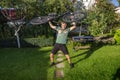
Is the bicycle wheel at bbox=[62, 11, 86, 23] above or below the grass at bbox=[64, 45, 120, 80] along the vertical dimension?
above

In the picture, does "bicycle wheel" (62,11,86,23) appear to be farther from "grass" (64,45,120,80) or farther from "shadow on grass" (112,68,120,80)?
"shadow on grass" (112,68,120,80)

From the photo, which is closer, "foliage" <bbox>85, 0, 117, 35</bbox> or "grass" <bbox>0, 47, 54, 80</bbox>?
"grass" <bbox>0, 47, 54, 80</bbox>

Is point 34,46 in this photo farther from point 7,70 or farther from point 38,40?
point 7,70

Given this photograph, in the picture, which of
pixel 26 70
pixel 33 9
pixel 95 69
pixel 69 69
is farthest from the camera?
pixel 33 9

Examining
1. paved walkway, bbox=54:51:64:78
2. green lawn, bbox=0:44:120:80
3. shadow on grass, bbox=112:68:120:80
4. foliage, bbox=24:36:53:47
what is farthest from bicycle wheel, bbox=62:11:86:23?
foliage, bbox=24:36:53:47

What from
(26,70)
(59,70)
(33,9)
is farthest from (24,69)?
(33,9)

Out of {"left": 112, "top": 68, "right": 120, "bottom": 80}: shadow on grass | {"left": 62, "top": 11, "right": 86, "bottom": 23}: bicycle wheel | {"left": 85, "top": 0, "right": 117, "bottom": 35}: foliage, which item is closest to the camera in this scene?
{"left": 112, "top": 68, "right": 120, "bottom": 80}: shadow on grass

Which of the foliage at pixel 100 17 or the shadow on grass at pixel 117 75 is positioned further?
the foliage at pixel 100 17

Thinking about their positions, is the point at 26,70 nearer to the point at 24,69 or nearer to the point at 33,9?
the point at 24,69

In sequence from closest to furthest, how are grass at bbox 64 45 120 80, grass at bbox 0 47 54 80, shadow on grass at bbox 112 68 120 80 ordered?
1. shadow on grass at bbox 112 68 120 80
2. grass at bbox 64 45 120 80
3. grass at bbox 0 47 54 80

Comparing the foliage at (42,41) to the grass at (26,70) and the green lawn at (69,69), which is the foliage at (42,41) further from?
the green lawn at (69,69)

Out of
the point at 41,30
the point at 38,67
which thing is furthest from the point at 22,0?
the point at 38,67

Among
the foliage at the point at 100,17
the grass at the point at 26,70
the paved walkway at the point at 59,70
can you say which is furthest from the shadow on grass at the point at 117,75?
the foliage at the point at 100,17

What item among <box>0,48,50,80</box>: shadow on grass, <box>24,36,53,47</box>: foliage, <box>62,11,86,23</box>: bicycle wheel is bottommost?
<box>24,36,53,47</box>: foliage
